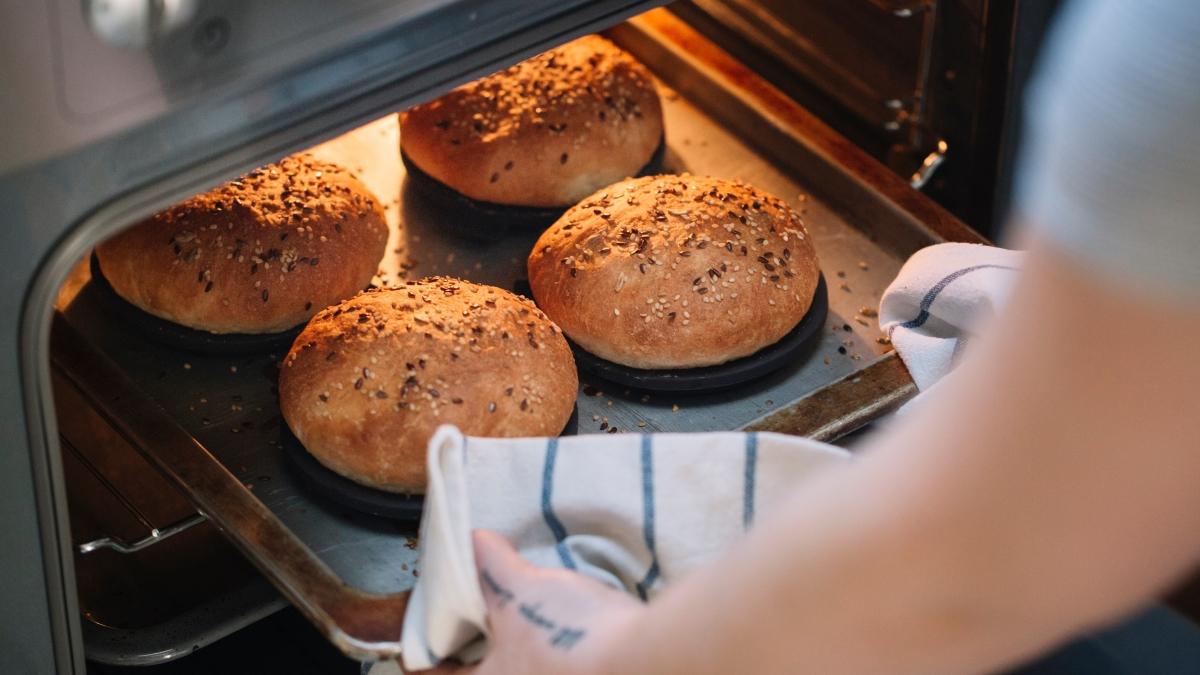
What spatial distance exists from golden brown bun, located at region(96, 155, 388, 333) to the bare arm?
0.90 metres

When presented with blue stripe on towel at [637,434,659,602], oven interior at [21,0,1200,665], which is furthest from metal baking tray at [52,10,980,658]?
blue stripe on towel at [637,434,659,602]

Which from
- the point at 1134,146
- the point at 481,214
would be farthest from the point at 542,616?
the point at 481,214

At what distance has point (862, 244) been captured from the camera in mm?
1836

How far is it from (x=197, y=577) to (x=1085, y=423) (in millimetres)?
1348

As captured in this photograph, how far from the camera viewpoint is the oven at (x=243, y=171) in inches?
36.0

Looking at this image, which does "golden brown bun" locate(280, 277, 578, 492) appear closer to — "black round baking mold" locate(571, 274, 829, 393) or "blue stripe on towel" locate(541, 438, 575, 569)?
"black round baking mold" locate(571, 274, 829, 393)

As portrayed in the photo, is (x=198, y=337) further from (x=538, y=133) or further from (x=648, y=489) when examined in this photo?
(x=648, y=489)

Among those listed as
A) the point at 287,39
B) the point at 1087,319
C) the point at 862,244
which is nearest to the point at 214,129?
the point at 287,39

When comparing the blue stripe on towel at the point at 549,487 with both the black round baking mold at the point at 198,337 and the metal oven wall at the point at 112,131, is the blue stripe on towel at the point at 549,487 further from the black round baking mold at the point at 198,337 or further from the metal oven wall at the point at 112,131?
the black round baking mold at the point at 198,337

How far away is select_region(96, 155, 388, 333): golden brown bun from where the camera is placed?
158 centimetres

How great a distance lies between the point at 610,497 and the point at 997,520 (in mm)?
522

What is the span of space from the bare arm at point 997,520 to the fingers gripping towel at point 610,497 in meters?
0.30

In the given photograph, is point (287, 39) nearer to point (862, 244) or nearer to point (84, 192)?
point (84, 192)

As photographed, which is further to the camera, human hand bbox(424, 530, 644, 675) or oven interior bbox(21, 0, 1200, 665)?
oven interior bbox(21, 0, 1200, 665)
